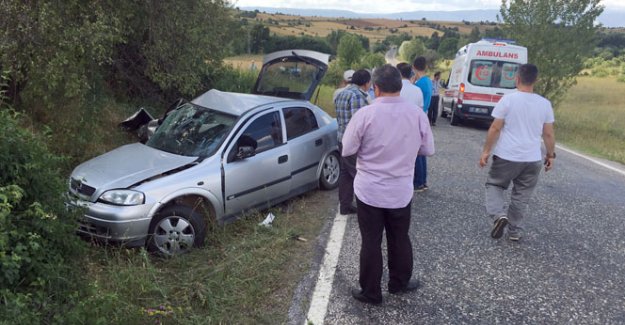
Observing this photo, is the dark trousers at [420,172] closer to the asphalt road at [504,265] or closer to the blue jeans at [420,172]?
the blue jeans at [420,172]

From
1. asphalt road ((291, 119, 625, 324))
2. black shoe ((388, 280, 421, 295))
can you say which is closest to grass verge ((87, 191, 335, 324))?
asphalt road ((291, 119, 625, 324))

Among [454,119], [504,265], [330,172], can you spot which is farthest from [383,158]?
[454,119]

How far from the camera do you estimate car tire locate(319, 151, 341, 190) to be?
6.59 meters

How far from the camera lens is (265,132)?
5660 mm

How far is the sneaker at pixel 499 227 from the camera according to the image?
4.77 meters

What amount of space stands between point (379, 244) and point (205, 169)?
2.18 m

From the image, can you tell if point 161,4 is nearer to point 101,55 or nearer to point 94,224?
point 101,55

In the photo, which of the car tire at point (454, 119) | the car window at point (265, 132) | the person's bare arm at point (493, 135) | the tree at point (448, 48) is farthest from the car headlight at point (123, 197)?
the tree at point (448, 48)

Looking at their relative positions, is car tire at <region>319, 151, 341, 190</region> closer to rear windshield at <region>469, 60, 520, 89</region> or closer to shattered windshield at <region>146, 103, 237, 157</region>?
shattered windshield at <region>146, 103, 237, 157</region>

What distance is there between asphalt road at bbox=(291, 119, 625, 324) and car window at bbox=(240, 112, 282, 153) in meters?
1.38

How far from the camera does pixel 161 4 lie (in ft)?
24.0

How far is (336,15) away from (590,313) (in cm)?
14071

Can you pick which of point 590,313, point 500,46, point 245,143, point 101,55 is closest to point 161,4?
point 101,55

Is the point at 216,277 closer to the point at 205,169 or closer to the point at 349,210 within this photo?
the point at 205,169
